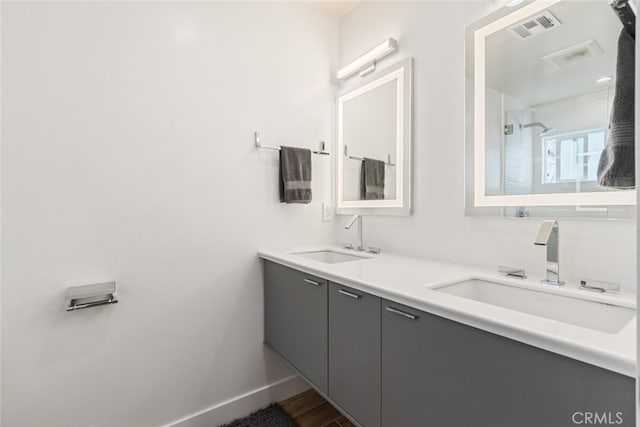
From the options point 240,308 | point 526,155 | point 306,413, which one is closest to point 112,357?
point 240,308

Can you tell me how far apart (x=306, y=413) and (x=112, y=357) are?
108 cm

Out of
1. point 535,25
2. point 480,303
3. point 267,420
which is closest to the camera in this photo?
point 480,303

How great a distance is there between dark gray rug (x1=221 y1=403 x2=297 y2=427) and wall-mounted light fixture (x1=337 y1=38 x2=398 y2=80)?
6.95ft

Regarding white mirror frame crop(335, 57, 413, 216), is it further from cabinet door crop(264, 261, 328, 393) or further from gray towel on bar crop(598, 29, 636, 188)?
gray towel on bar crop(598, 29, 636, 188)

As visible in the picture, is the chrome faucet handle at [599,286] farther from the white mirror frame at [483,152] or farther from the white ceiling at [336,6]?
the white ceiling at [336,6]

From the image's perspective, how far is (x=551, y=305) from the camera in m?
1.05

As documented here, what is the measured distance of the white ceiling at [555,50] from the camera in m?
1.06

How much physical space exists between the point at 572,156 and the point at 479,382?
0.88 m

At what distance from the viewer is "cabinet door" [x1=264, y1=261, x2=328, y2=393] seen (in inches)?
54.0

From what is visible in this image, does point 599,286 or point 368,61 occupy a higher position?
point 368,61

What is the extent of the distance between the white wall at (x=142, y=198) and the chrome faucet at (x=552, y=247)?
4.31 feet

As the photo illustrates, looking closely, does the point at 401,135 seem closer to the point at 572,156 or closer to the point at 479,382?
the point at 572,156

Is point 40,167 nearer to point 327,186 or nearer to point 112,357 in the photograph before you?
point 112,357

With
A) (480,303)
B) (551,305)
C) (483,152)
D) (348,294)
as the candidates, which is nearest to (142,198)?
(348,294)
